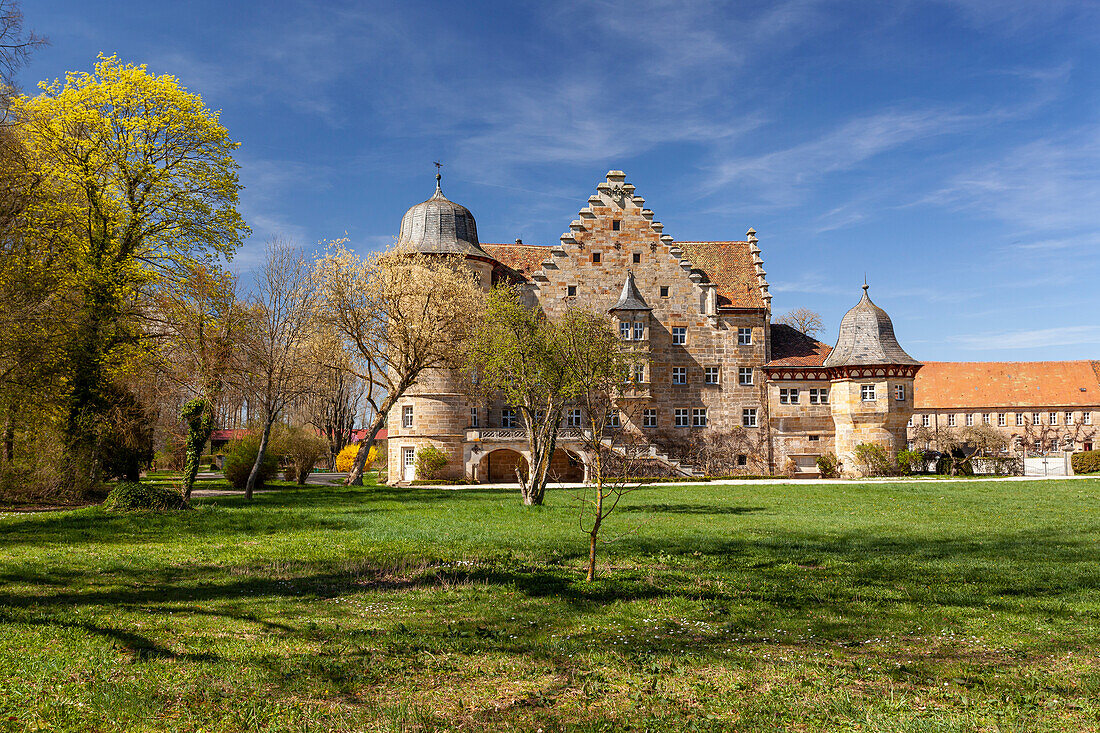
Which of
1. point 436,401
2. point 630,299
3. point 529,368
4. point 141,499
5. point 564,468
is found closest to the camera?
point 141,499

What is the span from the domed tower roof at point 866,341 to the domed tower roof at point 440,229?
21650 mm

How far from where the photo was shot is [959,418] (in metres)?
65.0

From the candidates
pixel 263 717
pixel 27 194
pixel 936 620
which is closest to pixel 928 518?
pixel 936 620

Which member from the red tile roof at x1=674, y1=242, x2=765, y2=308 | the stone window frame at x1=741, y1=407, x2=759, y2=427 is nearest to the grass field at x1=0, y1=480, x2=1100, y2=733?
the stone window frame at x1=741, y1=407, x2=759, y2=427

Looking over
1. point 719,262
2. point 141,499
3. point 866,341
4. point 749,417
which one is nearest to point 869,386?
A: point 866,341

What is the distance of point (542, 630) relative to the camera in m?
7.66

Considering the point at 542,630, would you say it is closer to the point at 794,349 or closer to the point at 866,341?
the point at 866,341

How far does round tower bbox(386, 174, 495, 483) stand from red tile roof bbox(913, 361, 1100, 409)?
44187 millimetres

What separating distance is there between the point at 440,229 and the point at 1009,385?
53554 millimetres

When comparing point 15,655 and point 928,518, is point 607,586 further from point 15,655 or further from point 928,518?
point 928,518

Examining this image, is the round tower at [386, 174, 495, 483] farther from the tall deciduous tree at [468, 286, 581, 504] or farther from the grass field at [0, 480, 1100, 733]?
the grass field at [0, 480, 1100, 733]

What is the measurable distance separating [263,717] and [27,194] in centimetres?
1880

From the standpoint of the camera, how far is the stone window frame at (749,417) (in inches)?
1740

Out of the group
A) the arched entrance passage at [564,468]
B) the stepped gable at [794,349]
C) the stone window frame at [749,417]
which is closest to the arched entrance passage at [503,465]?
the arched entrance passage at [564,468]
